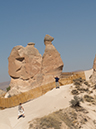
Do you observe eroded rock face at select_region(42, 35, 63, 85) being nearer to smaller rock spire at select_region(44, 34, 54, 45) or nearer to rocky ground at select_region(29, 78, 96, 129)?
smaller rock spire at select_region(44, 34, 54, 45)

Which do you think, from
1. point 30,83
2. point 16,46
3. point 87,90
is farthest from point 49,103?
point 16,46

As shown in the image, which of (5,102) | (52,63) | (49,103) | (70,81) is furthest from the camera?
(52,63)

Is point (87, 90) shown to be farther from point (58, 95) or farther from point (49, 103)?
point (49, 103)

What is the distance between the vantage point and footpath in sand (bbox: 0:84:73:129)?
11570 millimetres

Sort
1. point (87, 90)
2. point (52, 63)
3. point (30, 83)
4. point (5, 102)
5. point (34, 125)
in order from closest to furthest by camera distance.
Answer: point (34, 125), point (5, 102), point (87, 90), point (52, 63), point (30, 83)

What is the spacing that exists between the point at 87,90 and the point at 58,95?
2.92 meters

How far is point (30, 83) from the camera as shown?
104 feet

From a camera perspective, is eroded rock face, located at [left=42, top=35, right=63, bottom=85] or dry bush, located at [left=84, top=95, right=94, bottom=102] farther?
eroded rock face, located at [left=42, top=35, right=63, bottom=85]

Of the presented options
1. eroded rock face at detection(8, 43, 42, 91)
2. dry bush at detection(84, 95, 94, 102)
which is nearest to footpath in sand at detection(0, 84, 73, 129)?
Answer: dry bush at detection(84, 95, 94, 102)

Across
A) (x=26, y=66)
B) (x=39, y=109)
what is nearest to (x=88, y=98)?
(x=39, y=109)

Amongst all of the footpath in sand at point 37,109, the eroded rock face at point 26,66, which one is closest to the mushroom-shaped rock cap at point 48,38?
the eroded rock face at point 26,66

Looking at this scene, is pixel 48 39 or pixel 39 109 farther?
pixel 48 39

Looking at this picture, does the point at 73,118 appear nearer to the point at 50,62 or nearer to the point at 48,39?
the point at 50,62

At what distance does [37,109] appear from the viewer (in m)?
14.1
